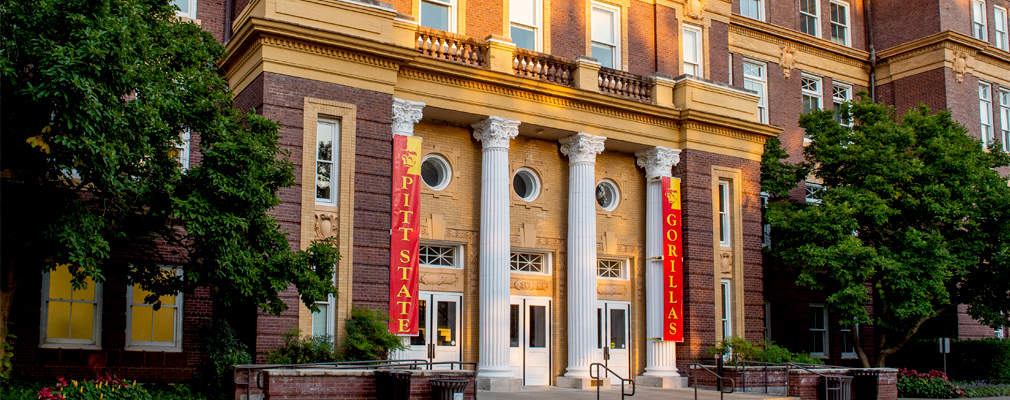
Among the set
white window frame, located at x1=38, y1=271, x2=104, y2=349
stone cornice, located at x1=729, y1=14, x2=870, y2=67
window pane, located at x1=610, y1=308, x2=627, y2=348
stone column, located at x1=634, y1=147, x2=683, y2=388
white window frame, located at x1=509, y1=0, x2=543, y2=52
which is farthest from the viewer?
stone cornice, located at x1=729, y1=14, x2=870, y2=67

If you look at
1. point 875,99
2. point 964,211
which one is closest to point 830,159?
point 964,211

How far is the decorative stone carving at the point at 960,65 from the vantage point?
34219mm

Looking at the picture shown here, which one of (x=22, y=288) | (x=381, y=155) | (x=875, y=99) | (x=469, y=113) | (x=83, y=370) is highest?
(x=875, y=99)

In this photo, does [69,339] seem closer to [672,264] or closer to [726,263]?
[672,264]

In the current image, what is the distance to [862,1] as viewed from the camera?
35.9 metres

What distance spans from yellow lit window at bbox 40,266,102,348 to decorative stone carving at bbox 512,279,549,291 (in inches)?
381

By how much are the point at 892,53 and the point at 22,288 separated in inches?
1193

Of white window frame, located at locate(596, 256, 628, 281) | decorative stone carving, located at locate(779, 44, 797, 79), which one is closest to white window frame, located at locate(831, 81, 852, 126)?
decorative stone carving, located at locate(779, 44, 797, 79)

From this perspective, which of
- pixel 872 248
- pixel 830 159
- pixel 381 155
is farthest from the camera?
pixel 830 159

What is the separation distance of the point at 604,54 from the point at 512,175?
4875 millimetres

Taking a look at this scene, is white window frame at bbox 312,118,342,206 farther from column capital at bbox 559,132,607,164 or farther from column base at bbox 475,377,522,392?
column capital at bbox 559,132,607,164

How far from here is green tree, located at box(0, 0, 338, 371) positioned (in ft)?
42.3

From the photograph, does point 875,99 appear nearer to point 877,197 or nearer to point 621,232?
point 877,197

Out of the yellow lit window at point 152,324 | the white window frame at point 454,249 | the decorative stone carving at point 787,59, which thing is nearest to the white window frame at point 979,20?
the decorative stone carving at point 787,59
